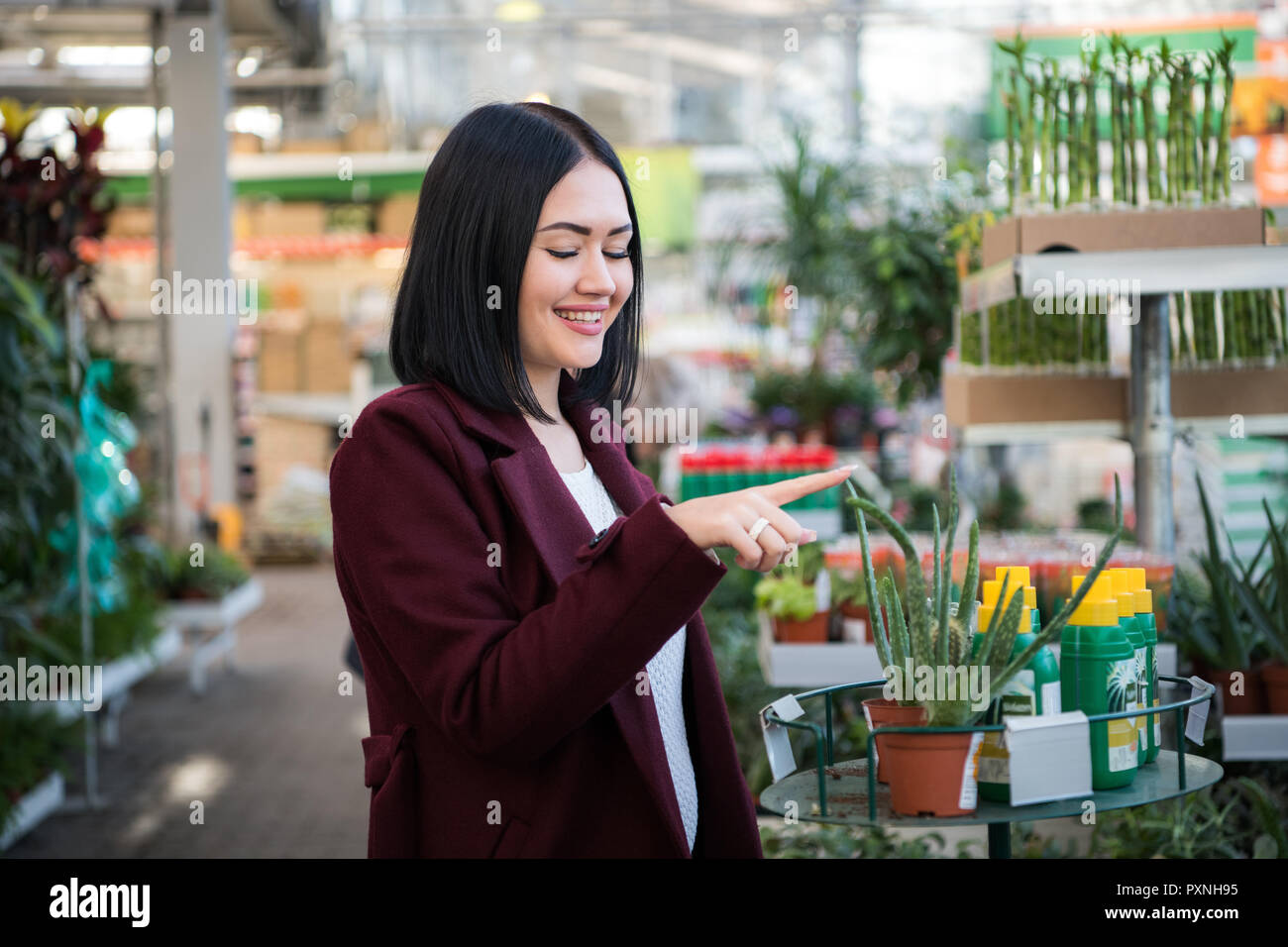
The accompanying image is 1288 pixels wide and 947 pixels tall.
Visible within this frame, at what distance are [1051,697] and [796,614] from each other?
173 centimetres

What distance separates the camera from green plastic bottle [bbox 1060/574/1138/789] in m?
1.27

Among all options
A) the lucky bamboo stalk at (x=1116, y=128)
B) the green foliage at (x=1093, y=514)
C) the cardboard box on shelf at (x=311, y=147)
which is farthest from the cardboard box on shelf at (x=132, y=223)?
the lucky bamboo stalk at (x=1116, y=128)

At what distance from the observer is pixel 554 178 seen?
4.29 ft

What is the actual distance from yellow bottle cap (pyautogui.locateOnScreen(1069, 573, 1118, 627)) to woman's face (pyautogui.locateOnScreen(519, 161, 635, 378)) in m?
0.56

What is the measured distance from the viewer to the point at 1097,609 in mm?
1343

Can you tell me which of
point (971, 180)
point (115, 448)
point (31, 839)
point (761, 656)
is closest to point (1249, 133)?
point (971, 180)

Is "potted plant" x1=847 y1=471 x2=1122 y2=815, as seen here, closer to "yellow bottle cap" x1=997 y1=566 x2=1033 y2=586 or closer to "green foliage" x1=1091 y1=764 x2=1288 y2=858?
"yellow bottle cap" x1=997 y1=566 x2=1033 y2=586

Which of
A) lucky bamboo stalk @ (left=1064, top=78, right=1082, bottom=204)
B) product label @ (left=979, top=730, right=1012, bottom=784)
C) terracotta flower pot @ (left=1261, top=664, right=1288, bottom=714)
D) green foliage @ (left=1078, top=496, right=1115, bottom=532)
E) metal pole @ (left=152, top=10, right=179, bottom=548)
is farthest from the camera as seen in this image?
metal pole @ (left=152, top=10, right=179, bottom=548)

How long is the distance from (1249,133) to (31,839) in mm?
6757

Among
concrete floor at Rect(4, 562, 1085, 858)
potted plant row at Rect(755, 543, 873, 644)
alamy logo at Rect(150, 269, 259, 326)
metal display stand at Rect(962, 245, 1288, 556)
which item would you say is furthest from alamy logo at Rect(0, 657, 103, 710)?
alamy logo at Rect(150, 269, 259, 326)

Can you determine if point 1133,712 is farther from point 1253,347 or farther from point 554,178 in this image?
point 1253,347

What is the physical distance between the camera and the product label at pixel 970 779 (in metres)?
1.20

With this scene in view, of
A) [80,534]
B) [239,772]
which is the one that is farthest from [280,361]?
[80,534]

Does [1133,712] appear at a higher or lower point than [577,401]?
lower
